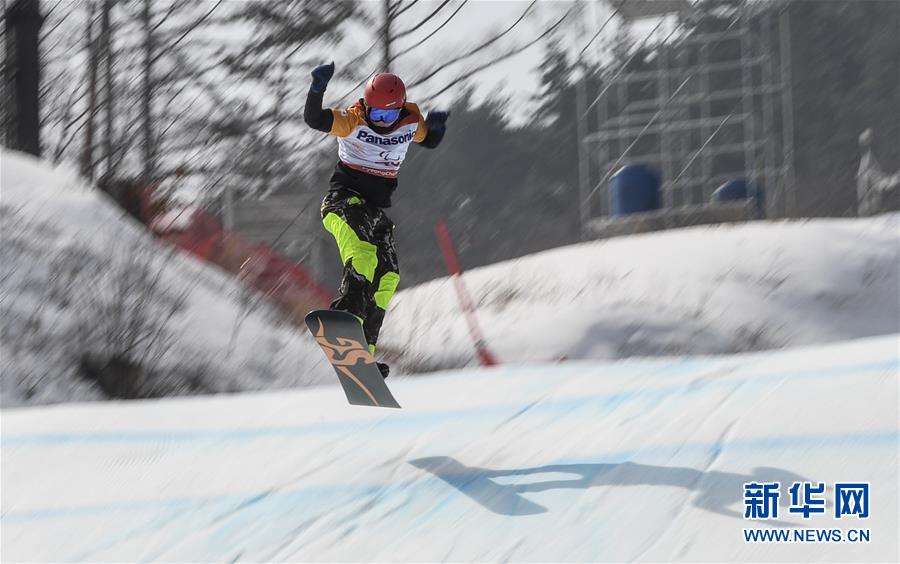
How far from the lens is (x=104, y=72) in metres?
12.1

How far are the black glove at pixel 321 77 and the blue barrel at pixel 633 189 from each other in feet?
30.5

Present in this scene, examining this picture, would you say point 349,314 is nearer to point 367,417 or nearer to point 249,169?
point 367,417

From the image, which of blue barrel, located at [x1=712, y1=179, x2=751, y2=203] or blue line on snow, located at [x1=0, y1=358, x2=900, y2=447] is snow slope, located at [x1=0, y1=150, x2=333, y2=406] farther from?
blue barrel, located at [x1=712, y1=179, x2=751, y2=203]

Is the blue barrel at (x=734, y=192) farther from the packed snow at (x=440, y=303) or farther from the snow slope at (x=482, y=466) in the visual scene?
the snow slope at (x=482, y=466)

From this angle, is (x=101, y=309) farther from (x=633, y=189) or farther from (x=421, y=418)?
(x=633, y=189)

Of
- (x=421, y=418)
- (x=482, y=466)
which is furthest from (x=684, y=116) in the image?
(x=482, y=466)

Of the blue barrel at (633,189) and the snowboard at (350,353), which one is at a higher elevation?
the snowboard at (350,353)

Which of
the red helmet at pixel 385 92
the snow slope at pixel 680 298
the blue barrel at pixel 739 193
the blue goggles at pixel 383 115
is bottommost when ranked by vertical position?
the blue barrel at pixel 739 193

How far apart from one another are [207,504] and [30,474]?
141cm

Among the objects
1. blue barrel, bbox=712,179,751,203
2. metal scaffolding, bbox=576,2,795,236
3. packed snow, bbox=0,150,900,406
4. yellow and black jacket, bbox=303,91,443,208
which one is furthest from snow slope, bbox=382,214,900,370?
yellow and black jacket, bbox=303,91,443,208

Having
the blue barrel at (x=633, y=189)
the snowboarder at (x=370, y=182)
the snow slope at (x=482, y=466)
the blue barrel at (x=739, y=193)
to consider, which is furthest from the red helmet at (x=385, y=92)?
the blue barrel at (x=739, y=193)

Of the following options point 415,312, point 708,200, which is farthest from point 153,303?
point 708,200

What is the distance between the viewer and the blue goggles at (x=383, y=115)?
5.53 m

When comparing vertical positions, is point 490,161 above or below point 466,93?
below
